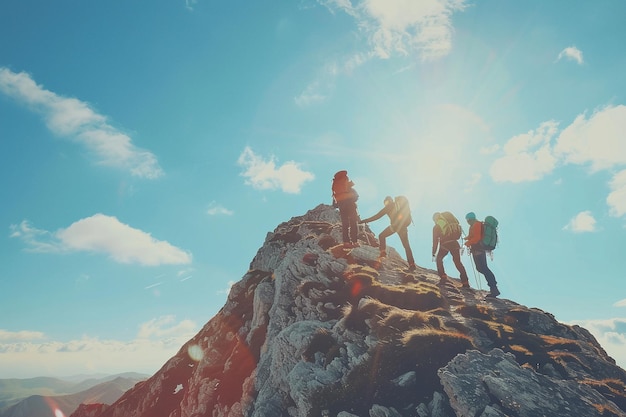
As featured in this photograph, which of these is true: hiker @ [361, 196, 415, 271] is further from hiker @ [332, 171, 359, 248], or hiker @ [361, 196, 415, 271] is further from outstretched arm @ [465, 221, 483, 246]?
outstretched arm @ [465, 221, 483, 246]

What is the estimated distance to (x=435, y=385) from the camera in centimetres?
1228

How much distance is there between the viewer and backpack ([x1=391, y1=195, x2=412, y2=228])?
77.3ft

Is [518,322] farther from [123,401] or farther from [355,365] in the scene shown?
[123,401]

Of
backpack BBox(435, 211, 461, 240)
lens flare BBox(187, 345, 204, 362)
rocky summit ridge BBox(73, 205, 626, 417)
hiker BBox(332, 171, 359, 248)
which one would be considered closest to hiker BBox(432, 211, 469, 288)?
backpack BBox(435, 211, 461, 240)

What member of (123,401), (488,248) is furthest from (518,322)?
(123,401)

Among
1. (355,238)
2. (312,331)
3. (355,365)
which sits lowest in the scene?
(355,365)

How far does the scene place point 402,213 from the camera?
77.5 feet

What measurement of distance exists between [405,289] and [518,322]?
590 centimetres

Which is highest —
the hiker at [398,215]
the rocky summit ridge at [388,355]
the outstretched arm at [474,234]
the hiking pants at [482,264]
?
the hiker at [398,215]

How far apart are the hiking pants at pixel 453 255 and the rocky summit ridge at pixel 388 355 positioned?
3.64ft

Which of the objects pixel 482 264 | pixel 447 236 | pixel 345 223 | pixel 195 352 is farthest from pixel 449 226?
pixel 195 352

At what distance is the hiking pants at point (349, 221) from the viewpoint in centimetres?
2609

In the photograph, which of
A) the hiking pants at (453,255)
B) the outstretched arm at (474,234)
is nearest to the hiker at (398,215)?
the hiking pants at (453,255)

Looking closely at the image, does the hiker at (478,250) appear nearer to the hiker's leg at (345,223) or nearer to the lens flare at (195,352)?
the hiker's leg at (345,223)
